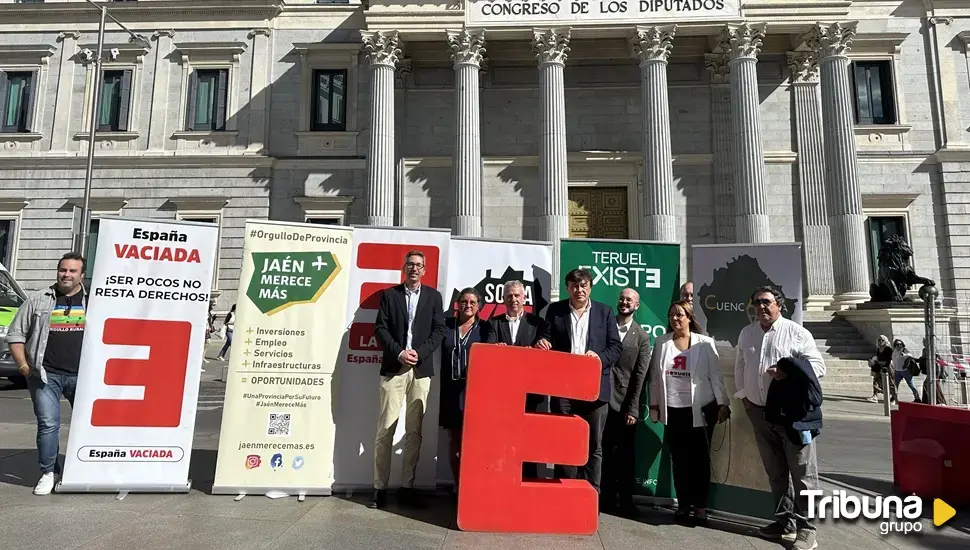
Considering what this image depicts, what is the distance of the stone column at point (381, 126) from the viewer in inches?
782

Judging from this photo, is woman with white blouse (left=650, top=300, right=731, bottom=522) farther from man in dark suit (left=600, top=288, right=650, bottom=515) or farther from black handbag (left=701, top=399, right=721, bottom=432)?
man in dark suit (left=600, top=288, right=650, bottom=515)

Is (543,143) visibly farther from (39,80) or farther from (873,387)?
(39,80)

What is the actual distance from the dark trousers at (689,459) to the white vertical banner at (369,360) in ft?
7.77

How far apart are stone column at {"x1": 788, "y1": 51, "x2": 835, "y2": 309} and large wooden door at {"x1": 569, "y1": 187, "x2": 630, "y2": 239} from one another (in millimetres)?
6627

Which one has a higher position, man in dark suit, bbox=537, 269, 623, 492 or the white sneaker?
man in dark suit, bbox=537, 269, 623, 492

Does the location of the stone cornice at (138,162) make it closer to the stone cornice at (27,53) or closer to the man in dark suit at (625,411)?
the stone cornice at (27,53)

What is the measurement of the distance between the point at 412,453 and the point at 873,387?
14.4m

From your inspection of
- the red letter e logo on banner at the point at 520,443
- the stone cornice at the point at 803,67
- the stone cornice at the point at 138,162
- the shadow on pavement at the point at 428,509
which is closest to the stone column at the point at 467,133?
the stone cornice at the point at 138,162

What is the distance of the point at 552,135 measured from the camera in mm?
19359

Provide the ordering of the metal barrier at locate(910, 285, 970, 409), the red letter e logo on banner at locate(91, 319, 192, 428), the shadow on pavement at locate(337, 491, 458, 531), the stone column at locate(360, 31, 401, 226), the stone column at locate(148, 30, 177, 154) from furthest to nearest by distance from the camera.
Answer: the stone column at locate(148, 30, 177, 154)
the stone column at locate(360, 31, 401, 226)
the metal barrier at locate(910, 285, 970, 409)
the red letter e logo on banner at locate(91, 319, 192, 428)
the shadow on pavement at locate(337, 491, 458, 531)

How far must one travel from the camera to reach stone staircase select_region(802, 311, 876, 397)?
1502cm

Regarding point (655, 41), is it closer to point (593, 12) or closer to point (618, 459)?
point (593, 12)

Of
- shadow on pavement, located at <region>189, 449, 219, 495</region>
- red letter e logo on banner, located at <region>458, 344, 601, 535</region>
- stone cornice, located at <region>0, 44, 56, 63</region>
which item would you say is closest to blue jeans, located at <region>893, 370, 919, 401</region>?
red letter e logo on banner, located at <region>458, 344, 601, 535</region>

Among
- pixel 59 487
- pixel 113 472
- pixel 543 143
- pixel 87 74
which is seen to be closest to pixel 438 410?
pixel 113 472
